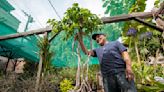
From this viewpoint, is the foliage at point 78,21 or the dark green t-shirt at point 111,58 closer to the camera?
the dark green t-shirt at point 111,58

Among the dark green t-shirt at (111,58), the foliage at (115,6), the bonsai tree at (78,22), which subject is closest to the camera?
the dark green t-shirt at (111,58)

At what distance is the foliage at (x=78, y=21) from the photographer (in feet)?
14.2

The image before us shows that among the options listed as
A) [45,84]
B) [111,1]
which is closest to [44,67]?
[45,84]

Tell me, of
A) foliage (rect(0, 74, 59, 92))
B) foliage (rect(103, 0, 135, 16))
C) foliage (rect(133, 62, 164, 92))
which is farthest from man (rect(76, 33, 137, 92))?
foliage (rect(103, 0, 135, 16))

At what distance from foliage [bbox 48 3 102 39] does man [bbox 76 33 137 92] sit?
22 cm

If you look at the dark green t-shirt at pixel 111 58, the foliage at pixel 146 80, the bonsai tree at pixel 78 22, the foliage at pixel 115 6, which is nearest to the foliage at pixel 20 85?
the foliage at pixel 146 80

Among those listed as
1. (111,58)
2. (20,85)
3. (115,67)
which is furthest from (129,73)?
(20,85)

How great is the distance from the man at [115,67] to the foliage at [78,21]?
0.22 meters

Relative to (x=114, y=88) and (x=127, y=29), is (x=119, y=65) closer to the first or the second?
(x=114, y=88)

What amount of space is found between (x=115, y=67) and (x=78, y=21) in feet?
3.89

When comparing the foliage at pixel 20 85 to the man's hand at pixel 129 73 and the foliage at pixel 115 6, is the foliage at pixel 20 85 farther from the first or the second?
the foliage at pixel 115 6

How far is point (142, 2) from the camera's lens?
9.20m

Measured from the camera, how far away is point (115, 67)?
12.8 feet

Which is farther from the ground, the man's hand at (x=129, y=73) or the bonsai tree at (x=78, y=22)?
the bonsai tree at (x=78, y=22)
